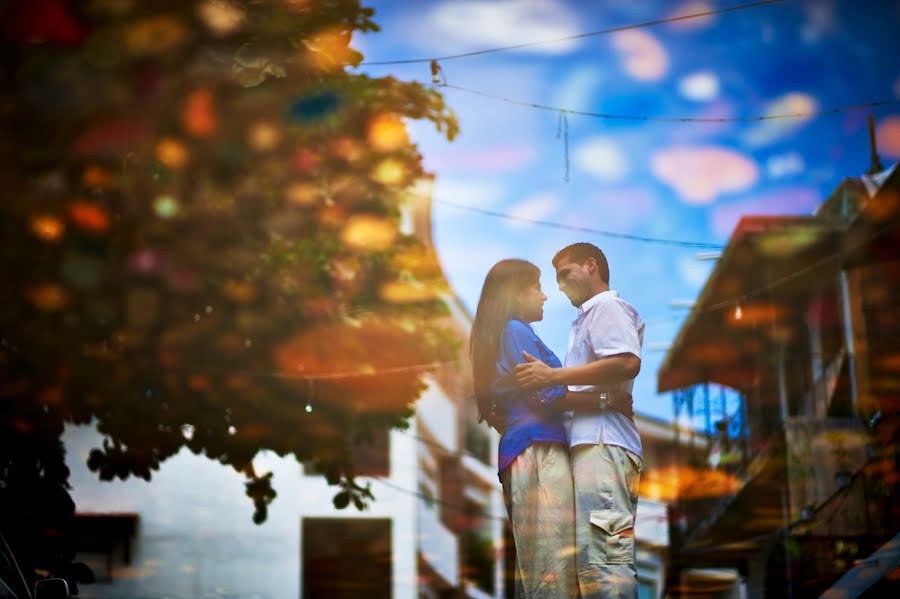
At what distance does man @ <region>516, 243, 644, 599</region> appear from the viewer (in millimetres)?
3402

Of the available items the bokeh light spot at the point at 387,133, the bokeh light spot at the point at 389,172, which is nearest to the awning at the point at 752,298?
the bokeh light spot at the point at 389,172

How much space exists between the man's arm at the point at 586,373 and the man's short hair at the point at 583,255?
0.40 metres

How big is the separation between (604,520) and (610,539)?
0.06m

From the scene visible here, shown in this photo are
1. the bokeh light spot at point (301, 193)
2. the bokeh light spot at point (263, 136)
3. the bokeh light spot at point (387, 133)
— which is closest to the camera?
the bokeh light spot at point (263, 136)

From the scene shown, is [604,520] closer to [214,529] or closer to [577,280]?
[577,280]

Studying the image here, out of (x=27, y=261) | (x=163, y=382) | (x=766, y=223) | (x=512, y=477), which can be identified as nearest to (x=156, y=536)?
(x=766, y=223)

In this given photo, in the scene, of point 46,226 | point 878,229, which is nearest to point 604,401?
point 46,226

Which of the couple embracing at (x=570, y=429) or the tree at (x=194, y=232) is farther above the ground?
the tree at (x=194, y=232)

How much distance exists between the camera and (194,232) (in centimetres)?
651

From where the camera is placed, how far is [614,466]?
3.49m

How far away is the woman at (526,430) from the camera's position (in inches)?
139

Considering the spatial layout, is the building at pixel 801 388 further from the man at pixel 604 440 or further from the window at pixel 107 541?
the window at pixel 107 541

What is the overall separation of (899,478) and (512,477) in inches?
280

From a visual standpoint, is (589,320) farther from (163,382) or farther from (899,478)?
(899,478)
